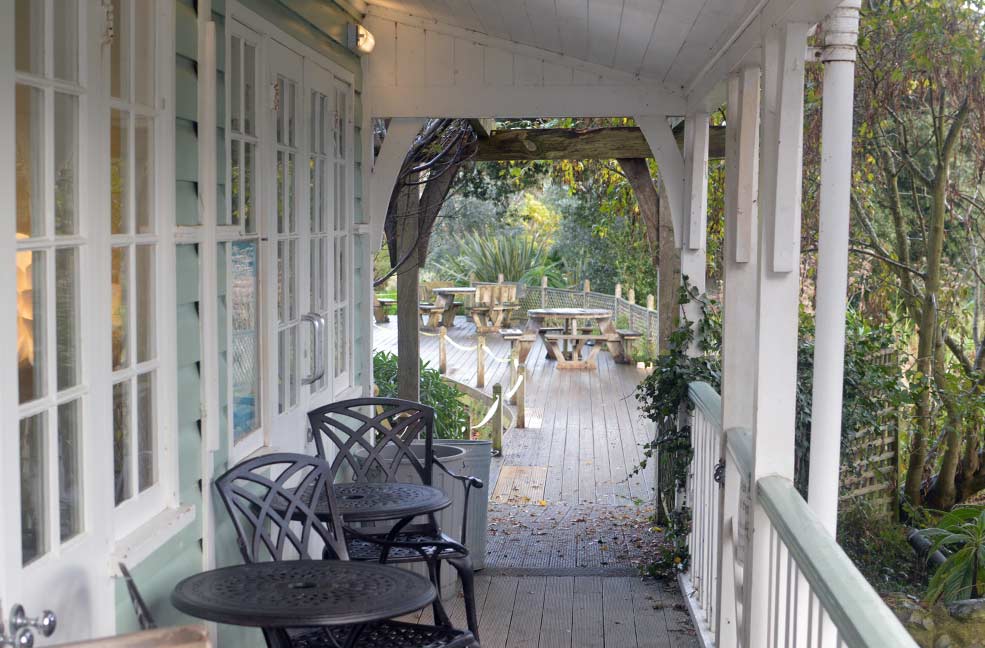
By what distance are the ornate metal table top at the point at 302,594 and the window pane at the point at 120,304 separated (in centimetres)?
52

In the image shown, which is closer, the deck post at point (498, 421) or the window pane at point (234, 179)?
the window pane at point (234, 179)

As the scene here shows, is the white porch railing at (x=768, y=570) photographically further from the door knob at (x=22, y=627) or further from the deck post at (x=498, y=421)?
the deck post at (x=498, y=421)

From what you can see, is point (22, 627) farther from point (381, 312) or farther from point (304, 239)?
point (381, 312)

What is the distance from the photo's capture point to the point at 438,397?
8.21m

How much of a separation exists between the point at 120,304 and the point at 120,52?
0.54 meters

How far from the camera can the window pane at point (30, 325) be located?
1852mm

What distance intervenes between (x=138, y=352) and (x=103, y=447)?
1.04 ft

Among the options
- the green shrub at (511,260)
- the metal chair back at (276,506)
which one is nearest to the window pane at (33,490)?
the metal chair back at (276,506)

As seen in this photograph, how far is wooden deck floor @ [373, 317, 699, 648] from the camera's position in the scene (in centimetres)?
442

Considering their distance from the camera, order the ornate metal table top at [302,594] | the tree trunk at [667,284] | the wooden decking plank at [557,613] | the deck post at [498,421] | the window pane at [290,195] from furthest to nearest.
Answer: the deck post at [498,421]
the tree trunk at [667,284]
the wooden decking plank at [557,613]
the window pane at [290,195]
the ornate metal table top at [302,594]

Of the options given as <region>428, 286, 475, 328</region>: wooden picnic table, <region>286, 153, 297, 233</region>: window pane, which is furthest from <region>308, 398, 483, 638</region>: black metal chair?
<region>428, 286, 475, 328</region>: wooden picnic table

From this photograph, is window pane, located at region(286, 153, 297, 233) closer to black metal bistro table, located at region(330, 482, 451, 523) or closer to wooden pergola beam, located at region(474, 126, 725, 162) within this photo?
black metal bistro table, located at region(330, 482, 451, 523)

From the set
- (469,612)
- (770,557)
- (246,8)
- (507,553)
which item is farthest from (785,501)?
(507,553)

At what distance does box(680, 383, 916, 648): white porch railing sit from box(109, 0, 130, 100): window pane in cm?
171
